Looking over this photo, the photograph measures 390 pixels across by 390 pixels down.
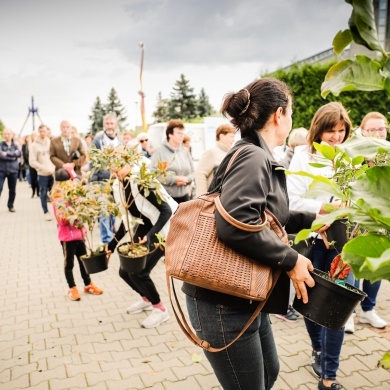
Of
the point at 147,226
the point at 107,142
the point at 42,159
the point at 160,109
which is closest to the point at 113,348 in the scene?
the point at 147,226

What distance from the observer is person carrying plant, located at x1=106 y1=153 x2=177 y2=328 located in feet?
12.7

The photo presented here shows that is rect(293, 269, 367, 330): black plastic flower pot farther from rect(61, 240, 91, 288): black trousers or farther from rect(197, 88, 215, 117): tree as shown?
rect(197, 88, 215, 117): tree

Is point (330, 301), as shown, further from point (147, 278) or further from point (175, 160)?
point (175, 160)

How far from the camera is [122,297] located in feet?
16.3

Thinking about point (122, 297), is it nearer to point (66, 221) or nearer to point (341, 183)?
point (66, 221)

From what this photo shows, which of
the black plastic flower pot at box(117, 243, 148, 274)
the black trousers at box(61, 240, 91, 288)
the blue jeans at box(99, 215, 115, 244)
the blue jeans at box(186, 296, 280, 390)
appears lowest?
the blue jeans at box(99, 215, 115, 244)

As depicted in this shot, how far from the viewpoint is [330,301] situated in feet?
5.70

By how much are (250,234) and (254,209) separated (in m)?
0.10

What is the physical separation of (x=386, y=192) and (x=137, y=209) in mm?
3406

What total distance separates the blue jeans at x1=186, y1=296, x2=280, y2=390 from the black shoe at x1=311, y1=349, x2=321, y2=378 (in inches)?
60.9

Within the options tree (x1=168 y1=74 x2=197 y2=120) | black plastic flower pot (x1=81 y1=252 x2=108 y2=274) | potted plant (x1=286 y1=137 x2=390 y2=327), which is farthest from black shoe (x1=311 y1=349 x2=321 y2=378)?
tree (x1=168 y1=74 x2=197 y2=120)

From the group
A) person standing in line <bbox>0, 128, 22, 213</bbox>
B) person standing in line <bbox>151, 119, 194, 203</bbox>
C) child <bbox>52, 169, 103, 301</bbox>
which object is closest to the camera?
child <bbox>52, 169, 103, 301</bbox>

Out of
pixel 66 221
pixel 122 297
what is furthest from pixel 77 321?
pixel 66 221

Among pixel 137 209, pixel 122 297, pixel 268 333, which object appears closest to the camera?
pixel 268 333
